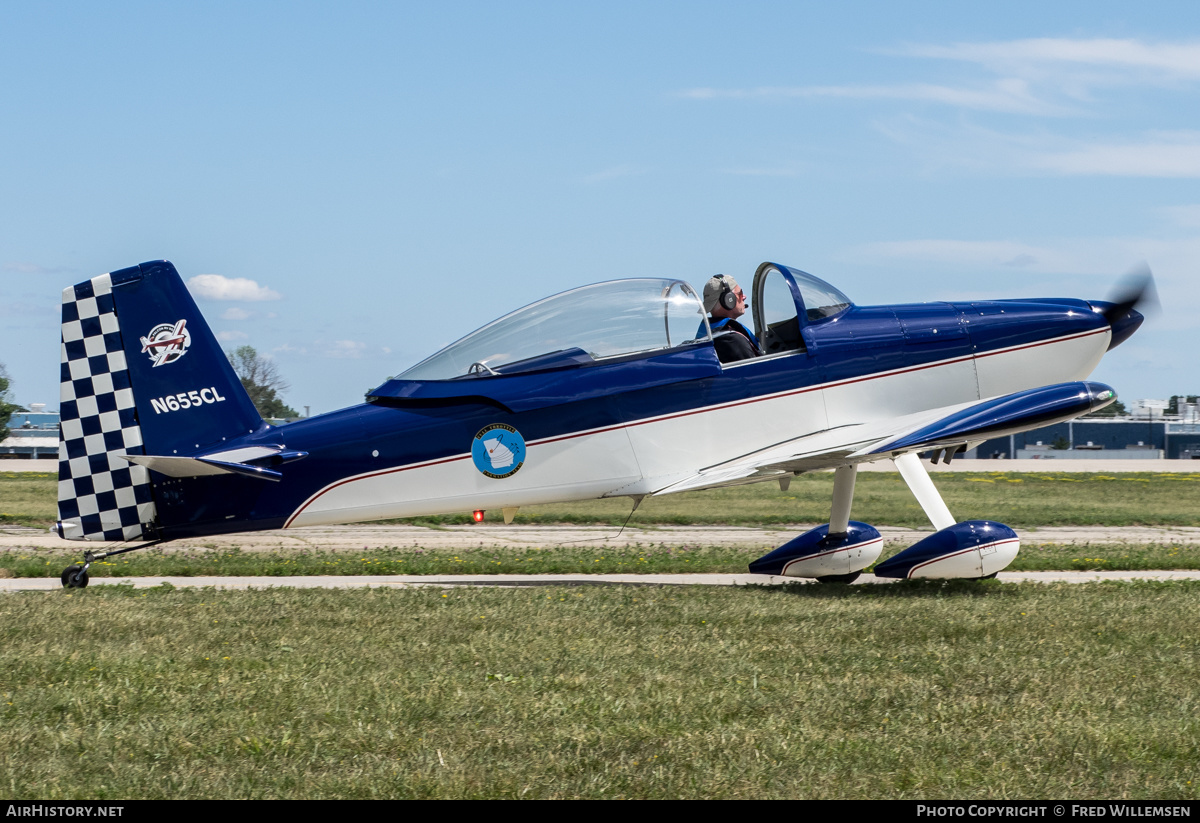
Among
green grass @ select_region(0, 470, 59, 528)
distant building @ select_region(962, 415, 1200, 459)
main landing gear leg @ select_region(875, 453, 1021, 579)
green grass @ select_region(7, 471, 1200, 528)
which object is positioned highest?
green grass @ select_region(0, 470, 59, 528)

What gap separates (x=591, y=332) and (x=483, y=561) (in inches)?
159

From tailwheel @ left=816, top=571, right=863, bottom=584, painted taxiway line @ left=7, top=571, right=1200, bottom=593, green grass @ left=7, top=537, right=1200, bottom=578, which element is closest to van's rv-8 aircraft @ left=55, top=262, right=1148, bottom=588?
tailwheel @ left=816, top=571, right=863, bottom=584

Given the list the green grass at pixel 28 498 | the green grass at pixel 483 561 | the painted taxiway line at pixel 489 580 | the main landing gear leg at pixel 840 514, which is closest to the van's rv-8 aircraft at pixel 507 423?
the main landing gear leg at pixel 840 514

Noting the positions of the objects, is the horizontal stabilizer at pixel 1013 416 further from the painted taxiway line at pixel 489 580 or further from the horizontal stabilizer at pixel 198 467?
the horizontal stabilizer at pixel 198 467

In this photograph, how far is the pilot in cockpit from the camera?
974cm

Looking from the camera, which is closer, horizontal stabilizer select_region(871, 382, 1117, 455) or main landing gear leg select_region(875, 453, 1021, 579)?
horizontal stabilizer select_region(871, 382, 1117, 455)

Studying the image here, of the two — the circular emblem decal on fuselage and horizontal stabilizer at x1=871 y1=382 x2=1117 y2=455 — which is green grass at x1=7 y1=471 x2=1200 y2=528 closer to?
the circular emblem decal on fuselage

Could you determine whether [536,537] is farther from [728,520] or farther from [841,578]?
[841,578]

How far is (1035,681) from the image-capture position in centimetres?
591

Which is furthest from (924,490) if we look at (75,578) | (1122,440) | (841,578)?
(1122,440)

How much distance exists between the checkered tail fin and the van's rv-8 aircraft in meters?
0.01

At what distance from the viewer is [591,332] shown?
369 inches
